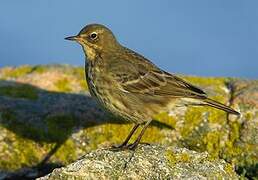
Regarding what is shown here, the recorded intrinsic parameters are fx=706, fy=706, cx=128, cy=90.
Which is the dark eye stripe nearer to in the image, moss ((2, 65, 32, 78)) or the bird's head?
the bird's head

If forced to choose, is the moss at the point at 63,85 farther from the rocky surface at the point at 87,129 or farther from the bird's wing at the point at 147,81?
the bird's wing at the point at 147,81

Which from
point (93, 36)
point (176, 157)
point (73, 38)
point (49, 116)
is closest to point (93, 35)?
point (93, 36)

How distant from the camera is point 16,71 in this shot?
15953mm

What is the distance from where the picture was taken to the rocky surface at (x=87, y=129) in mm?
11812

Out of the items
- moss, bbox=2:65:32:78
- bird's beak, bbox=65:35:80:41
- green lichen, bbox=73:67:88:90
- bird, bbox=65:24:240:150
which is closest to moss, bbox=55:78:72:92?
green lichen, bbox=73:67:88:90

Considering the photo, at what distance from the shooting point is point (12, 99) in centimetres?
1336

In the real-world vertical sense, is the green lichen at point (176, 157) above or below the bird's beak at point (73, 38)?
below

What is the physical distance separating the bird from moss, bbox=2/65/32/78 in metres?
5.28

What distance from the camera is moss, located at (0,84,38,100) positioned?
13604mm

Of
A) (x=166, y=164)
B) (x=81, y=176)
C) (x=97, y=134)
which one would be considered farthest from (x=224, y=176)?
(x=97, y=134)

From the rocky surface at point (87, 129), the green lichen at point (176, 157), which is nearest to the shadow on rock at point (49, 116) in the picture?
the rocky surface at point (87, 129)

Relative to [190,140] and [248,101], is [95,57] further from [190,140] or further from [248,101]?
[248,101]

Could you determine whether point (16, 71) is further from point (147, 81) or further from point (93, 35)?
point (147, 81)

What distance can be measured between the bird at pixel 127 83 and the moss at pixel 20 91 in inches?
127
